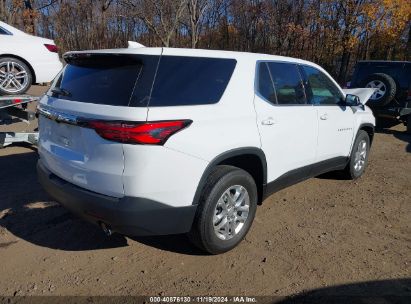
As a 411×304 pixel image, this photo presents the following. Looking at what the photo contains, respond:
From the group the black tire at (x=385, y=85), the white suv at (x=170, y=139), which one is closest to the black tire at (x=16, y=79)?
the white suv at (x=170, y=139)

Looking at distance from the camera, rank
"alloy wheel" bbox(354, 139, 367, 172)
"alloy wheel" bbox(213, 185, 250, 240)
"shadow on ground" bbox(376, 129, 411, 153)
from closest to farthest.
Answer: "alloy wheel" bbox(213, 185, 250, 240), "alloy wheel" bbox(354, 139, 367, 172), "shadow on ground" bbox(376, 129, 411, 153)

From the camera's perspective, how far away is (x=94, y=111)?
289 centimetres

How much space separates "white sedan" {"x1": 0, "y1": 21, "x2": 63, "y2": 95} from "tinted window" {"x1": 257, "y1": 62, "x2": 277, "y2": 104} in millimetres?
4824

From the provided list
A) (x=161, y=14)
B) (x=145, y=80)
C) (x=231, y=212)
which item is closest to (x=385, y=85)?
(x=231, y=212)

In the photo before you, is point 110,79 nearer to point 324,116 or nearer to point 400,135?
point 324,116

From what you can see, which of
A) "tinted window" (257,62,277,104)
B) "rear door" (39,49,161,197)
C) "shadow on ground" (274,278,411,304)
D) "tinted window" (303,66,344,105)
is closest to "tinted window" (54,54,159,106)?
"rear door" (39,49,161,197)

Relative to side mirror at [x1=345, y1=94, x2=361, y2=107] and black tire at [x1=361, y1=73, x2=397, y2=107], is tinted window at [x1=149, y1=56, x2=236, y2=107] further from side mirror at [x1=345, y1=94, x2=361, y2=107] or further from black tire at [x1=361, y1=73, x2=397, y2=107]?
black tire at [x1=361, y1=73, x2=397, y2=107]

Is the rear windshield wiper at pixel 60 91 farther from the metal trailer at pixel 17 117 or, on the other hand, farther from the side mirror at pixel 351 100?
the side mirror at pixel 351 100

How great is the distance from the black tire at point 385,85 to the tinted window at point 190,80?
6.82m

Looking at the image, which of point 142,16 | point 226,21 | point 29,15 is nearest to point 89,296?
point 142,16

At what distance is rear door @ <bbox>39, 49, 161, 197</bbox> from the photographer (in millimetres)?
2824

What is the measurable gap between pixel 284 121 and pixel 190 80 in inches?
48.5

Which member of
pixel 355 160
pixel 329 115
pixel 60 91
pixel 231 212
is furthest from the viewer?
pixel 355 160

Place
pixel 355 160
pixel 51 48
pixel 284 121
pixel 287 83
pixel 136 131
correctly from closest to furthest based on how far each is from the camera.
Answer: pixel 136 131 < pixel 284 121 < pixel 287 83 < pixel 355 160 < pixel 51 48
